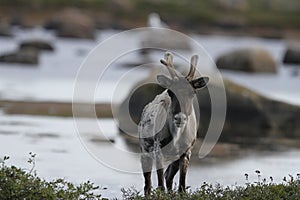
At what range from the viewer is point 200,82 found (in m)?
11.7

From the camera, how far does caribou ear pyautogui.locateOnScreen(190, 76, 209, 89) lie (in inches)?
459

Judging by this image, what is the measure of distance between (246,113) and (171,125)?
12.1 metres

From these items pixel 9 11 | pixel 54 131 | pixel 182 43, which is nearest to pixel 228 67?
pixel 182 43

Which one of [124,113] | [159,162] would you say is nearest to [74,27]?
[124,113]

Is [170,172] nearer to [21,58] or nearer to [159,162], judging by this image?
[159,162]

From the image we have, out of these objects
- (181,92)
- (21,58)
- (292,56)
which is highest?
(292,56)

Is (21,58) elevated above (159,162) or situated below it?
above

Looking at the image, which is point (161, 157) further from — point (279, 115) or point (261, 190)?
point (279, 115)

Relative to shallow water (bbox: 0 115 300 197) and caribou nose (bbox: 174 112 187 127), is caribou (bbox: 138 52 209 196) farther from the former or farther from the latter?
shallow water (bbox: 0 115 300 197)

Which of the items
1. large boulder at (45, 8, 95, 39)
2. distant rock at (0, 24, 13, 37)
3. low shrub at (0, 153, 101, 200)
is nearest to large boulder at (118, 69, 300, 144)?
low shrub at (0, 153, 101, 200)

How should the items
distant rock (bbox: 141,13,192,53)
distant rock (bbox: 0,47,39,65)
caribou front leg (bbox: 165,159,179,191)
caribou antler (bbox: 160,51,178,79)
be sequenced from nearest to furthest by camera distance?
caribou antler (bbox: 160,51,178,79), caribou front leg (bbox: 165,159,179,191), distant rock (bbox: 0,47,39,65), distant rock (bbox: 141,13,192,53)

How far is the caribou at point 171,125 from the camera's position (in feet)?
38.2

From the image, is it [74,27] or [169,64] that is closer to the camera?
[169,64]

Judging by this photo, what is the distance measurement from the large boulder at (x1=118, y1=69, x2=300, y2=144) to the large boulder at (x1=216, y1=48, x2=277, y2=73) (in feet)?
50.7
